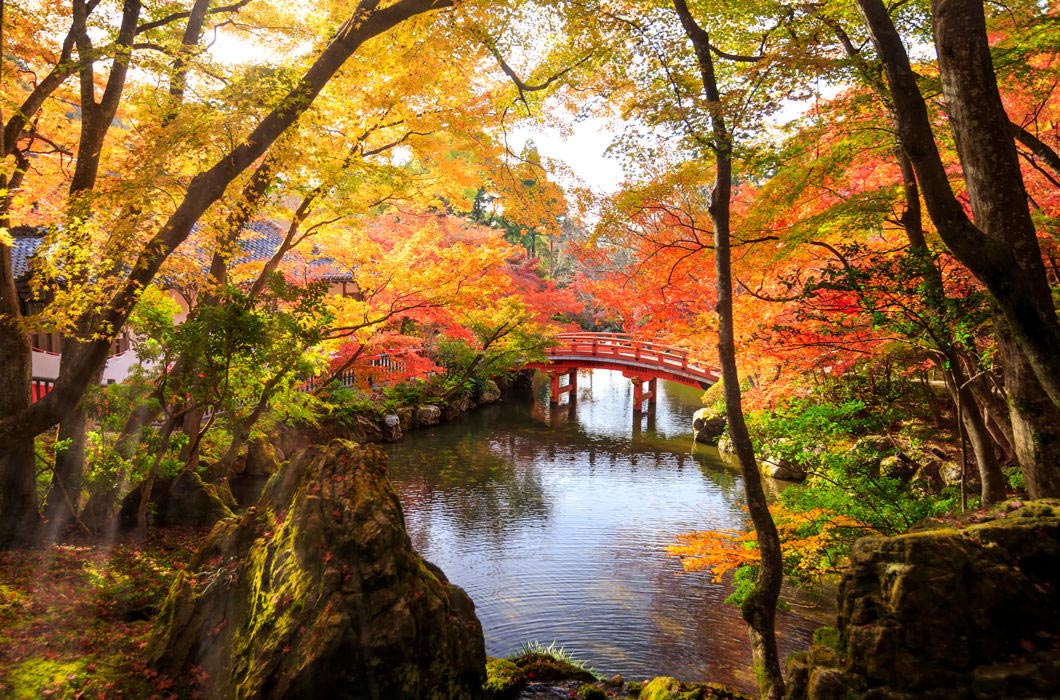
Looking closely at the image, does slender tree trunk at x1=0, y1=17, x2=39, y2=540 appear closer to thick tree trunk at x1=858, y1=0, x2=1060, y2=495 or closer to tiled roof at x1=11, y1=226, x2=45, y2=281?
tiled roof at x1=11, y1=226, x2=45, y2=281

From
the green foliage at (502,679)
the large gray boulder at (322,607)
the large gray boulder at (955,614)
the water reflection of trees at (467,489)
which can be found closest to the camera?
the large gray boulder at (955,614)

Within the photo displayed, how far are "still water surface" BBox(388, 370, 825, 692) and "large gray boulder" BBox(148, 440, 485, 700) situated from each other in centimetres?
278

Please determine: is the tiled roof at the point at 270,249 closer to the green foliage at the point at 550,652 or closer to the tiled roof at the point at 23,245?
the tiled roof at the point at 23,245

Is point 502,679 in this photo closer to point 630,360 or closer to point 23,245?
point 23,245

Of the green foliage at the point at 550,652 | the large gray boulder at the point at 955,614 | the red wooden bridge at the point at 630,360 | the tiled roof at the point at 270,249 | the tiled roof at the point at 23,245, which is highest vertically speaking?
the tiled roof at the point at 270,249

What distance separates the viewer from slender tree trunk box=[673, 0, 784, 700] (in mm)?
4785

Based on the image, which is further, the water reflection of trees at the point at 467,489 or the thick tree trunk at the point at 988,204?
the water reflection of trees at the point at 467,489

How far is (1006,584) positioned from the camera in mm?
3012

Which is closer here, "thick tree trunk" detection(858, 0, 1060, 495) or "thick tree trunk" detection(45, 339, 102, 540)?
"thick tree trunk" detection(858, 0, 1060, 495)

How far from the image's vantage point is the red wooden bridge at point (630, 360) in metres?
17.8

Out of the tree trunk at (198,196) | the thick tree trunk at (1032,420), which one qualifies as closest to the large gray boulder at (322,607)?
the tree trunk at (198,196)

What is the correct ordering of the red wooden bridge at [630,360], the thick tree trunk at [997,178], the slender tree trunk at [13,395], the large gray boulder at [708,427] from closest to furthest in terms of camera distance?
the thick tree trunk at [997,178] < the slender tree trunk at [13,395] < the large gray boulder at [708,427] < the red wooden bridge at [630,360]

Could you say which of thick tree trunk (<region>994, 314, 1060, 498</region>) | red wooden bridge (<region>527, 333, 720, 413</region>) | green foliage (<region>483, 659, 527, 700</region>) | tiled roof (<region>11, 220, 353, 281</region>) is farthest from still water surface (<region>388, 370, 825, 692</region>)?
tiled roof (<region>11, 220, 353, 281</region>)

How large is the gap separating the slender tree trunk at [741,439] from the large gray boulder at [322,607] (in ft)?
7.95
